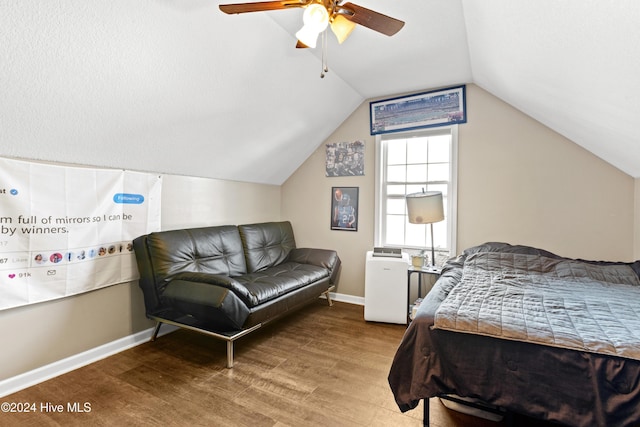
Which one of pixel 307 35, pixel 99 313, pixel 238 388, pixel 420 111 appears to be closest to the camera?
pixel 307 35

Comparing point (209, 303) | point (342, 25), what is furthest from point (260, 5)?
point (209, 303)

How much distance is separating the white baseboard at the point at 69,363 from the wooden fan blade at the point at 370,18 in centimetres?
302

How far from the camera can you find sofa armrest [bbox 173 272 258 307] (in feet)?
7.73

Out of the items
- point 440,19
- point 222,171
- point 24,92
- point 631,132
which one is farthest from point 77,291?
point 631,132

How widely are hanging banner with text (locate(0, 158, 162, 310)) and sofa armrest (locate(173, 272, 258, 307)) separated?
628mm

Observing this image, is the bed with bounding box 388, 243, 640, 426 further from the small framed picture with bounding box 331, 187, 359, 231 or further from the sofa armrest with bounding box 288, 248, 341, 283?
the small framed picture with bounding box 331, 187, 359, 231

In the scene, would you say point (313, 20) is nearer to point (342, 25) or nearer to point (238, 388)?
point (342, 25)

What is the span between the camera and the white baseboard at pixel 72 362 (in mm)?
1997

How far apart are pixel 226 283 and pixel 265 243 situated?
4.85 ft

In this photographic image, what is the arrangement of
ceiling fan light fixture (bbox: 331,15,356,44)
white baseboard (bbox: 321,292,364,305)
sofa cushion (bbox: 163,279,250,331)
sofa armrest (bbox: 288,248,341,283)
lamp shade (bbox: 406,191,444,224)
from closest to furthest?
1. ceiling fan light fixture (bbox: 331,15,356,44)
2. sofa cushion (bbox: 163,279,250,331)
3. lamp shade (bbox: 406,191,444,224)
4. sofa armrest (bbox: 288,248,341,283)
5. white baseboard (bbox: 321,292,364,305)

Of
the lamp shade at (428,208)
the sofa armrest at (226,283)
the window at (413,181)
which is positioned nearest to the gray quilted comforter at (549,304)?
the lamp shade at (428,208)

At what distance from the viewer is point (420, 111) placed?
3568 millimetres

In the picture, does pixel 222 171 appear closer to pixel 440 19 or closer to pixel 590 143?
pixel 440 19

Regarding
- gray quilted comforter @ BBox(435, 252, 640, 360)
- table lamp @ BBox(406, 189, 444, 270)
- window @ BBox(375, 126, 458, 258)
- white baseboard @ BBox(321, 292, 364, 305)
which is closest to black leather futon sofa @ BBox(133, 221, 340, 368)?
white baseboard @ BBox(321, 292, 364, 305)
